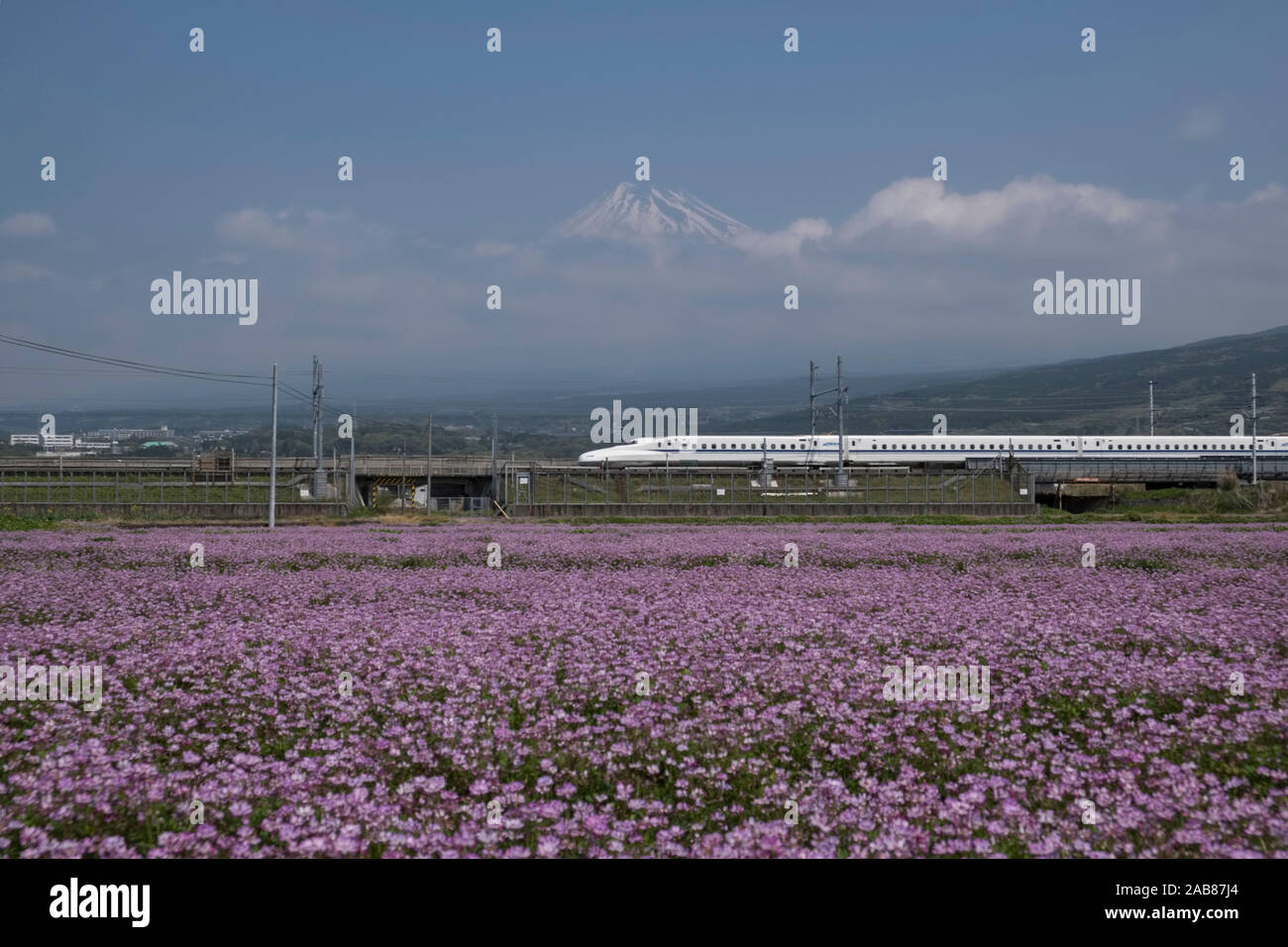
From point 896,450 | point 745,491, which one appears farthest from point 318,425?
point 896,450

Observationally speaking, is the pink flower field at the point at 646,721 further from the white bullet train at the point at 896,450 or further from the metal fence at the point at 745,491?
the white bullet train at the point at 896,450

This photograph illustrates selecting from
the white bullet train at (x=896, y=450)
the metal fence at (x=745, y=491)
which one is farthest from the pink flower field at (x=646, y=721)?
the white bullet train at (x=896, y=450)

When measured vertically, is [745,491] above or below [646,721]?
above

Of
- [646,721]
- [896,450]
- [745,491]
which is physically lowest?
[646,721]

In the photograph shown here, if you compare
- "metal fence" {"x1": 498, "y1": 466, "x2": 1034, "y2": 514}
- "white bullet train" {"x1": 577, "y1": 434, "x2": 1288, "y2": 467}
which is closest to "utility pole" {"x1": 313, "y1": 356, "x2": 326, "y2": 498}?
"metal fence" {"x1": 498, "y1": 466, "x2": 1034, "y2": 514}

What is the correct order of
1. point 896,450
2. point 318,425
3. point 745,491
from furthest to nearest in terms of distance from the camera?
point 896,450 → point 318,425 → point 745,491

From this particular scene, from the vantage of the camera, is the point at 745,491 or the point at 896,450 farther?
the point at 896,450

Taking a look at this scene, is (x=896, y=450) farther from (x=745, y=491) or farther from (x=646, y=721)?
(x=646, y=721)
